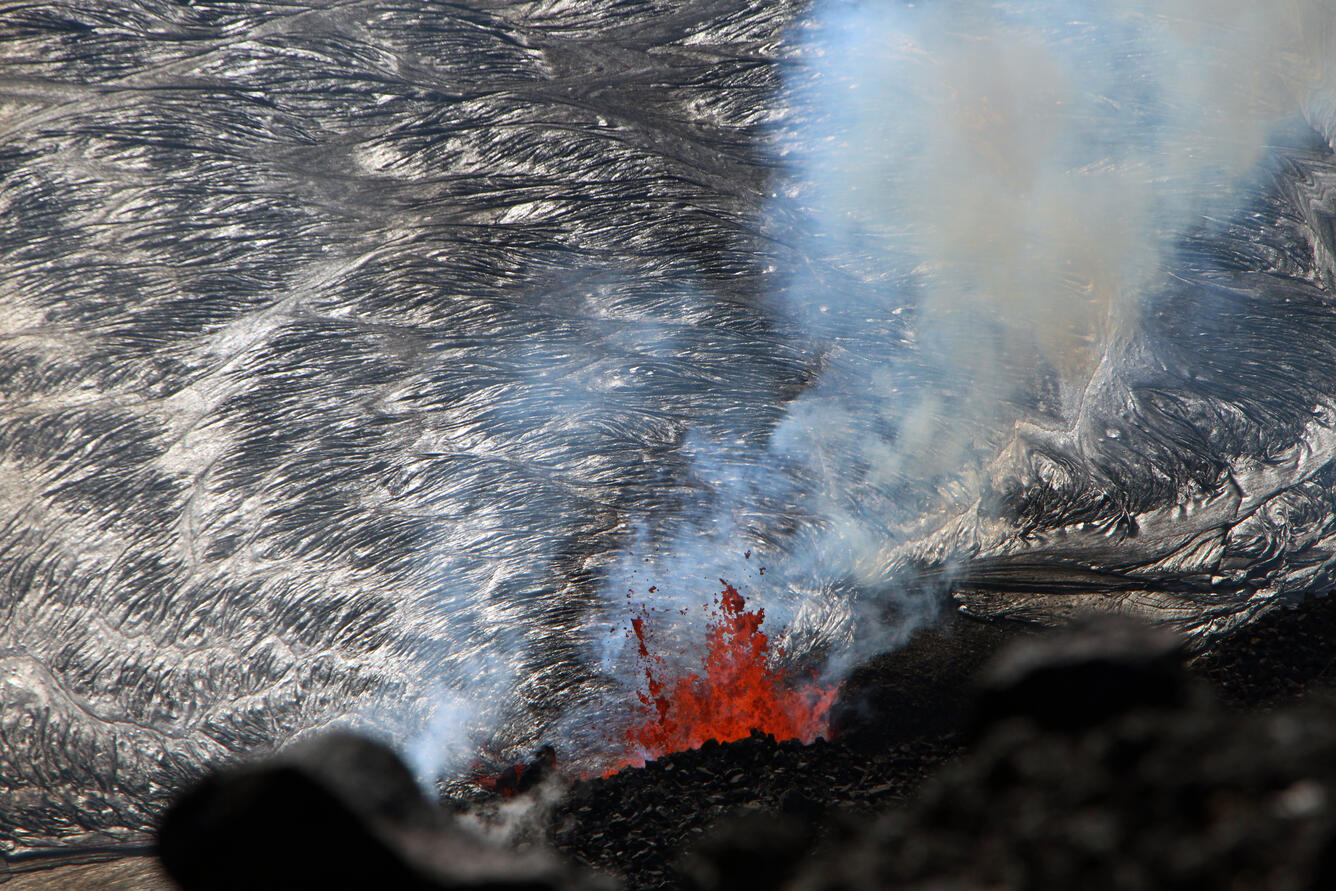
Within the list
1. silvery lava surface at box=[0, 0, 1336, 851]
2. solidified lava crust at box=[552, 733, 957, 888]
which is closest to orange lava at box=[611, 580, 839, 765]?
silvery lava surface at box=[0, 0, 1336, 851]

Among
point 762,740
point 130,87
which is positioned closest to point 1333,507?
point 762,740

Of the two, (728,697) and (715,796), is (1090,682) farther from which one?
(728,697)

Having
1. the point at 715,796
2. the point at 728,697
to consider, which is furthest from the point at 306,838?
the point at 728,697

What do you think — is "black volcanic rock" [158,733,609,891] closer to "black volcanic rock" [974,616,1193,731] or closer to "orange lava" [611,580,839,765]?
"black volcanic rock" [974,616,1193,731]

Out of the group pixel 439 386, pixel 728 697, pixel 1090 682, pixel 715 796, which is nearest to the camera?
pixel 1090 682

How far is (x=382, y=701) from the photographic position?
4.14m

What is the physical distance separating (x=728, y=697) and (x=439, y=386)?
2.08 m

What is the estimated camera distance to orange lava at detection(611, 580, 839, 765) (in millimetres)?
4289

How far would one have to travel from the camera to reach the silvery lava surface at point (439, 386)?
13.8 ft

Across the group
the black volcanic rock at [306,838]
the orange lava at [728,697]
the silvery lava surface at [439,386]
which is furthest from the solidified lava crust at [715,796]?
the black volcanic rock at [306,838]

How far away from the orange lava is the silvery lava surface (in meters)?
0.24

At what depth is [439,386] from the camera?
4.71 meters

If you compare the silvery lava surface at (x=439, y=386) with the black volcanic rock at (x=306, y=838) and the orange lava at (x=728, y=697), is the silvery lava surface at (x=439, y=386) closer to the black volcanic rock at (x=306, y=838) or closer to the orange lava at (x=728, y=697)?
the orange lava at (x=728, y=697)

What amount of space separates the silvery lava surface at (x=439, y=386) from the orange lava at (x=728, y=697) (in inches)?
9.4
